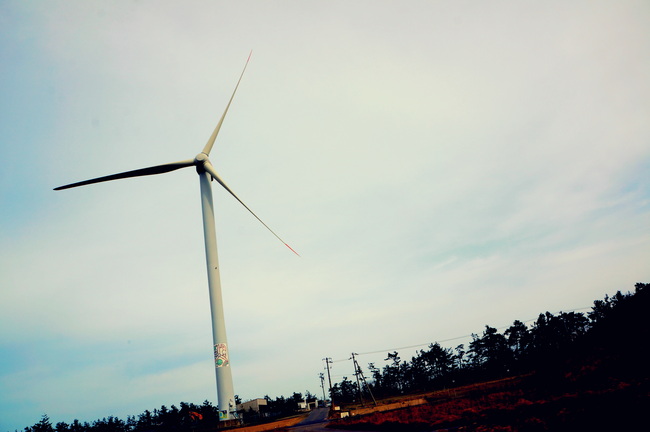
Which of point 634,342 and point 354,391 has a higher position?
point 634,342

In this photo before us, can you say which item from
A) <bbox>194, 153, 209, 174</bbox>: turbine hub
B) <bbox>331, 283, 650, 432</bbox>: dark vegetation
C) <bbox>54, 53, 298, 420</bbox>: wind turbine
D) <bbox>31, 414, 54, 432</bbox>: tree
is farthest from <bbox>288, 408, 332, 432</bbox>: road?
<bbox>31, 414, 54, 432</bbox>: tree

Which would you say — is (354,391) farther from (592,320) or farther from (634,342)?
(634,342)

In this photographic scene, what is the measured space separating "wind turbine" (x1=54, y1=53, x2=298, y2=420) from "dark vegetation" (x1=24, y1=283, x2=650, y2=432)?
7947 mm

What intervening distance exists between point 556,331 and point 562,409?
130 meters

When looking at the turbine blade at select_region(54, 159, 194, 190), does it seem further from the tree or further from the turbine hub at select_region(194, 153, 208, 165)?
the tree

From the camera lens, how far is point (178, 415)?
126 meters

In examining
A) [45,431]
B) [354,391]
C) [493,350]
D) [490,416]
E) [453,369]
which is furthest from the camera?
[354,391]

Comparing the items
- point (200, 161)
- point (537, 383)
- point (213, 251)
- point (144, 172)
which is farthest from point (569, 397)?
point (144, 172)

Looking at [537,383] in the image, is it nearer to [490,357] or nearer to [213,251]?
[213,251]

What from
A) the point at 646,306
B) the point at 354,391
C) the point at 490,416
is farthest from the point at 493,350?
the point at 490,416

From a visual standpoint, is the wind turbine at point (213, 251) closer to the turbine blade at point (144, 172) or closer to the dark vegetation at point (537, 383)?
the turbine blade at point (144, 172)

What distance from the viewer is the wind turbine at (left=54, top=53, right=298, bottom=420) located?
43844mm

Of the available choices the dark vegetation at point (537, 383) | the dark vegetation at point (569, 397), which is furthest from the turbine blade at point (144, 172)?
the dark vegetation at point (569, 397)

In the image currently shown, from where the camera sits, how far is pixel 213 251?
47.8 meters
